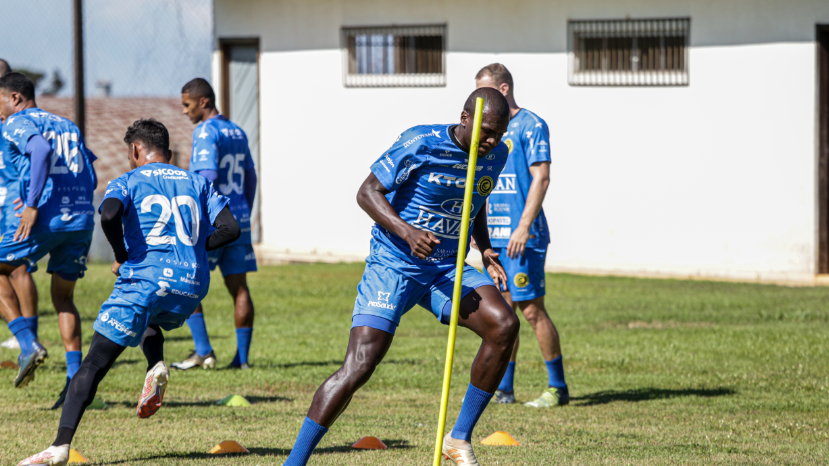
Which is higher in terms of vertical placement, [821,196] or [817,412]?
[821,196]

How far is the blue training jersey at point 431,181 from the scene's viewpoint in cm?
458

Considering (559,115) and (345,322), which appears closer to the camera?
(345,322)

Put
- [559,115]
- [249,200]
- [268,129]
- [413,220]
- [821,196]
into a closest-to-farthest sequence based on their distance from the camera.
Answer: [413,220], [249,200], [821,196], [559,115], [268,129]

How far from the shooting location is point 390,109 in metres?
17.8

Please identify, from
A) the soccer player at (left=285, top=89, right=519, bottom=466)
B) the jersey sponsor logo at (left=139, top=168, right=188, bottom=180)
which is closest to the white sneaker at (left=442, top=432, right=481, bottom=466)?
the soccer player at (left=285, top=89, right=519, bottom=466)

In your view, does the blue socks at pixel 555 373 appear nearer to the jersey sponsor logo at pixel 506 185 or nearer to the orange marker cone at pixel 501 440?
the jersey sponsor logo at pixel 506 185

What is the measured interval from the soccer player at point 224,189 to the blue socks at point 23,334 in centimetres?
155

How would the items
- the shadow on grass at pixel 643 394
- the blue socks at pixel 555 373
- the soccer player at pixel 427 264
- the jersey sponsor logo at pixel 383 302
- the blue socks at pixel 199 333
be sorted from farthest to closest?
the blue socks at pixel 199 333
the shadow on grass at pixel 643 394
the blue socks at pixel 555 373
the jersey sponsor logo at pixel 383 302
the soccer player at pixel 427 264

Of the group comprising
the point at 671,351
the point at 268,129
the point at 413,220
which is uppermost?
the point at 268,129

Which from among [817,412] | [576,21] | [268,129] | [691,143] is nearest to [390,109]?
[268,129]

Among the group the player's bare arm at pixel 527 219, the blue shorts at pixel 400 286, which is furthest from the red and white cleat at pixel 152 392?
the player's bare arm at pixel 527 219

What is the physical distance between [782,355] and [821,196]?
326 inches

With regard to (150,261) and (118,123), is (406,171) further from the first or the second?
(118,123)

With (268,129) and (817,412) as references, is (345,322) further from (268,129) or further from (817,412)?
(268,129)
